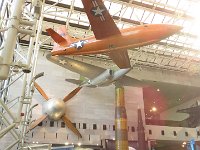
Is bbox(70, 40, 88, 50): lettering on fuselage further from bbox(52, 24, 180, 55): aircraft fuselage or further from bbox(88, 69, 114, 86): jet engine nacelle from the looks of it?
bbox(88, 69, 114, 86): jet engine nacelle

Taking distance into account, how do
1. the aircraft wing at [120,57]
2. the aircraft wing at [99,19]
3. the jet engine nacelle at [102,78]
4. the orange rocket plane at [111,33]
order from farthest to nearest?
1. the jet engine nacelle at [102,78]
2. the aircraft wing at [120,57]
3. the orange rocket plane at [111,33]
4. the aircraft wing at [99,19]

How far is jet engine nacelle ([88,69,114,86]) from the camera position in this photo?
19.0 meters

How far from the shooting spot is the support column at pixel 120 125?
18823 millimetres

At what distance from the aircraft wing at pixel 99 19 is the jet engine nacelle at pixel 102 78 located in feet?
23.0

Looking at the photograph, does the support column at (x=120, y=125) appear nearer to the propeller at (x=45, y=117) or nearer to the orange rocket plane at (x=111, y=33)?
the propeller at (x=45, y=117)

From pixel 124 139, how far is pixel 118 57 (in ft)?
24.6

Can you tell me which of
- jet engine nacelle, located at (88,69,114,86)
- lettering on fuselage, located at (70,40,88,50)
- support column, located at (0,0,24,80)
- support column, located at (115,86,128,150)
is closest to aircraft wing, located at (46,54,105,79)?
jet engine nacelle, located at (88,69,114,86)

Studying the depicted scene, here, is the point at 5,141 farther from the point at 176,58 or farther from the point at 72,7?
the point at 176,58

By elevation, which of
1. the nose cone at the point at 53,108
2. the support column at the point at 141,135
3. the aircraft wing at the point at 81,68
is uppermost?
the aircraft wing at the point at 81,68

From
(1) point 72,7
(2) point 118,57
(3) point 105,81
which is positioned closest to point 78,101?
(3) point 105,81

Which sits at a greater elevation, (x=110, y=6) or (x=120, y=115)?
(x=110, y=6)

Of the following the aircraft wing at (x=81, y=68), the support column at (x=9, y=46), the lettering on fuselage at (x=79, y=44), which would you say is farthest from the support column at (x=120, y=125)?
the support column at (x=9, y=46)

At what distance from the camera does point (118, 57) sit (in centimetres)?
1409

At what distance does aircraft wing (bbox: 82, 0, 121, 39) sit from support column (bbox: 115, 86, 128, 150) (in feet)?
29.4
